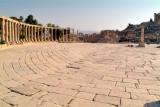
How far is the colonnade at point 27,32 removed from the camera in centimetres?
966

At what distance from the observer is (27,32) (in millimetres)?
14039

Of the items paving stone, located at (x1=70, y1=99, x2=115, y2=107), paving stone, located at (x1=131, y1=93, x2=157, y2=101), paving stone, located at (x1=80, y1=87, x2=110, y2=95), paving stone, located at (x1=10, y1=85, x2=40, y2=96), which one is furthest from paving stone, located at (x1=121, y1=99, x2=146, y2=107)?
paving stone, located at (x1=10, y1=85, x2=40, y2=96)

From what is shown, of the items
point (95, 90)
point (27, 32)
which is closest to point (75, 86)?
point (95, 90)

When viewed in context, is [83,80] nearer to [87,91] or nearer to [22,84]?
[87,91]

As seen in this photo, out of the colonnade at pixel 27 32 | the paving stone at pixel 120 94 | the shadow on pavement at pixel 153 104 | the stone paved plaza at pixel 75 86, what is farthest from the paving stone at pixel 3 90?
the colonnade at pixel 27 32

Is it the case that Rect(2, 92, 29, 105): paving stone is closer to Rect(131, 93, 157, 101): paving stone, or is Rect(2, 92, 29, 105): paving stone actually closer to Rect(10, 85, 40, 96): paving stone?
Rect(10, 85, 40, 96): paving stone

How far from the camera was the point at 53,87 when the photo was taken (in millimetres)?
3445

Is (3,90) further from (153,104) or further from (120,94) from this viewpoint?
(153,104)

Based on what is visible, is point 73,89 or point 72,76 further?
point 72,76

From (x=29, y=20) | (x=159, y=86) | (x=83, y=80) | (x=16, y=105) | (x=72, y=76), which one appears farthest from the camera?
(x=29, y=20)

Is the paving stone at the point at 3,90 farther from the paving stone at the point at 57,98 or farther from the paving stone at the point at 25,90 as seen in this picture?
the paving stone at the point at 57,98

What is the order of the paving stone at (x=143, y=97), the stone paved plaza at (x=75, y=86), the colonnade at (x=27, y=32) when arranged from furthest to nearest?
the colonnade at (x=27, y=32) < the paving stone at (x=143, y=97) < the stone paved plaza at (x=75, y=86)

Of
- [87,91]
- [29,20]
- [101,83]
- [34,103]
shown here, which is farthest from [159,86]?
[29,20]

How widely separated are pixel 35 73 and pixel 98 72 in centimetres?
152
